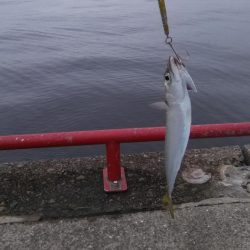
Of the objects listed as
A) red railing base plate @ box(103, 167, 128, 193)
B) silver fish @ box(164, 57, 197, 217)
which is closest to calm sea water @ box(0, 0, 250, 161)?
red railing base plate @ box(103, 167, 128, 193)

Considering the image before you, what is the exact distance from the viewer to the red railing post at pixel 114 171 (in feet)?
14.2

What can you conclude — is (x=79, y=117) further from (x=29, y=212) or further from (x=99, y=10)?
(x=99, y=10)

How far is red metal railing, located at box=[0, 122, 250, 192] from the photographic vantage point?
4.21 metres

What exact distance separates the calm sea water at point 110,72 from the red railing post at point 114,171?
4.70m

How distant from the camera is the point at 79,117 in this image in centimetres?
1088

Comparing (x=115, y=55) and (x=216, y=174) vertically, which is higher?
(x=216, y=174)

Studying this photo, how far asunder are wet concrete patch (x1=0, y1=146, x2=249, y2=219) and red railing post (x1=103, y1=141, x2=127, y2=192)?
0.24 feet

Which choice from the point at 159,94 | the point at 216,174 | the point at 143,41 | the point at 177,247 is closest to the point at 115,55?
the point at 143,41

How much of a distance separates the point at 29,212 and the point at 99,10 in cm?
2885

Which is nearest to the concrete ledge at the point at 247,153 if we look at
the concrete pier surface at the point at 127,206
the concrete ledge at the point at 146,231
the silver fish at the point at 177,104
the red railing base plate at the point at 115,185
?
the concrete pier surface at the point at 127,206

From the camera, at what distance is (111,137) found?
14.0 ft

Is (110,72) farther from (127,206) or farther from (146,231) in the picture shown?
(146,231)

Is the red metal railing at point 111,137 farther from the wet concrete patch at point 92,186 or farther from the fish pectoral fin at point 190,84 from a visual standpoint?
the fish pectoral fin at point 190,84

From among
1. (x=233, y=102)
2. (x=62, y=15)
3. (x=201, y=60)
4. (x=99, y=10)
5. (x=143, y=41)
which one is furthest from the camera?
(x=99, y=10)
